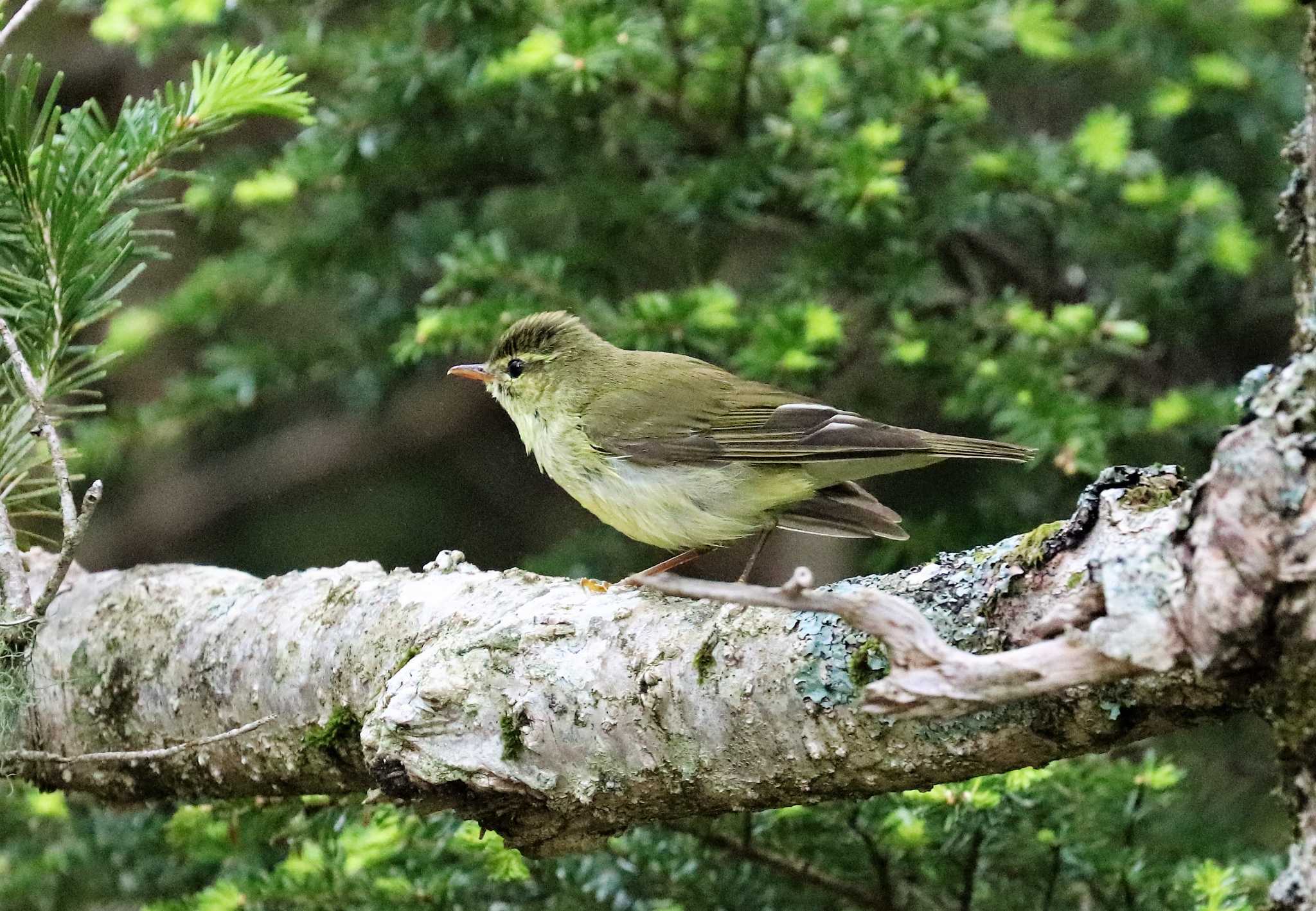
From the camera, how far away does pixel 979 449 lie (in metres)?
2.76

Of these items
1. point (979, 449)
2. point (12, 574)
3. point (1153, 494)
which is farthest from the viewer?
point (979, 449)

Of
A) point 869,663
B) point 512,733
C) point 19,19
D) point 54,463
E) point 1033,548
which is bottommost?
point 512,733

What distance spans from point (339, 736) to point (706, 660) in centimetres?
85

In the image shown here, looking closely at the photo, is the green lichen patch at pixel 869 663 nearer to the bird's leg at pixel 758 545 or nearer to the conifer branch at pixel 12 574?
the bird's leg at pixel 758 545

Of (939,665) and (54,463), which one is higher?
(54,463)

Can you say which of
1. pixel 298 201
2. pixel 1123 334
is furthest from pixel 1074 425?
pixel 298 201

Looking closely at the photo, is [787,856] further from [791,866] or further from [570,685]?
[570,685]

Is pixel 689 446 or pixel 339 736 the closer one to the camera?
pixel 339 736

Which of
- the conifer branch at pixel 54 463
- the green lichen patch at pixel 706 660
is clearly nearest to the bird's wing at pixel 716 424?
the green lichen patch at pixel 706 660

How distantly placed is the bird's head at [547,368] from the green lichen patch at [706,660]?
1.65m

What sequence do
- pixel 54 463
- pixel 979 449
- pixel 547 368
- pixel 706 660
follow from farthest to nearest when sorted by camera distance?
1. pixel 547 368
2. pixel 979 449
3. pixel 54 463
4. pixel 706 660

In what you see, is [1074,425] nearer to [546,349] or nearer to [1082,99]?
[546,349]

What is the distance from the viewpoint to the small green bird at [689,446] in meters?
3.07

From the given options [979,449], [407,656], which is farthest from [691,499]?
[407,656]
